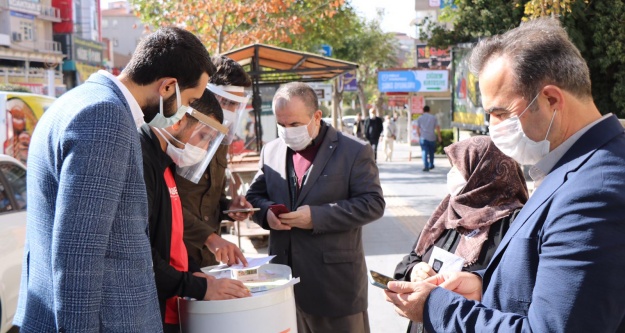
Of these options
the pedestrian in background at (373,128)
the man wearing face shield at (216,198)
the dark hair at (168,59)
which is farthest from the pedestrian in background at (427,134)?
the dark hair at (168,59)

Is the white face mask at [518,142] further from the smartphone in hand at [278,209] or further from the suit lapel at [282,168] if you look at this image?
the suit lapel at [282,168]

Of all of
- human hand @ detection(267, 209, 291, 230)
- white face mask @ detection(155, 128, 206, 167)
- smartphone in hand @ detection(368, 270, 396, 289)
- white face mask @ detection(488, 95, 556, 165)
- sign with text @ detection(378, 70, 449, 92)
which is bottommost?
human hand @ detection(267, 209, 291, 230)

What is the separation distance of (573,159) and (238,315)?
1.38 m

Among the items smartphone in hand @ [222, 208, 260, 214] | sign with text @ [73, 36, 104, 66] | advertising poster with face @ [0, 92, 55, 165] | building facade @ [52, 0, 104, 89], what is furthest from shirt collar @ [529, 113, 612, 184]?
sign with text @ [73, 36, 104, 66]

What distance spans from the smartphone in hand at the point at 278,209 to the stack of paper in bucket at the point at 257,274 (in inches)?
20.2

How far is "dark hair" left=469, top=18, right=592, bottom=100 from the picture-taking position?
1835 mm

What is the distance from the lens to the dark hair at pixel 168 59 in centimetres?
234

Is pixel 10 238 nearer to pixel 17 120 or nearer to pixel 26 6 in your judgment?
pixel 17 120

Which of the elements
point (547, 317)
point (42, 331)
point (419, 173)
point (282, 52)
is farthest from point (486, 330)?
point (419, 173)

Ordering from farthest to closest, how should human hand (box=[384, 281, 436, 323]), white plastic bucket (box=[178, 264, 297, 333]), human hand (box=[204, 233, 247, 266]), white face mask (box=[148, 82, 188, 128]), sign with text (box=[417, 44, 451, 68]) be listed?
sign with text (box=[417, 44, 451, 68])
human hand (box=[204, 233, 247, 266])
white plastic bucket (box=[178, 264, 297, 333])
white face mask (box=[148, 82, 188, 128])
human hand (box=[384, 281, 436, 323])

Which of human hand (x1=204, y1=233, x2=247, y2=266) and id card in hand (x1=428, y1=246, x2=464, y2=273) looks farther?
human hand (x1=204, y1=233, x2=247, y2=266)

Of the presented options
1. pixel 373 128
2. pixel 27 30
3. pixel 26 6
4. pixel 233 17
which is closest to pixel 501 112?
pixel 233 17

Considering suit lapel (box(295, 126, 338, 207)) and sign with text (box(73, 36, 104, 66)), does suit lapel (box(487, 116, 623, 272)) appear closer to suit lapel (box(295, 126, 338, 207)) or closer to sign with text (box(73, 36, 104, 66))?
suit lapel (box(295, 126, 338, 207))

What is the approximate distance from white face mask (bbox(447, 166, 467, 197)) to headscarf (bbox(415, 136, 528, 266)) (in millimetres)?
33
